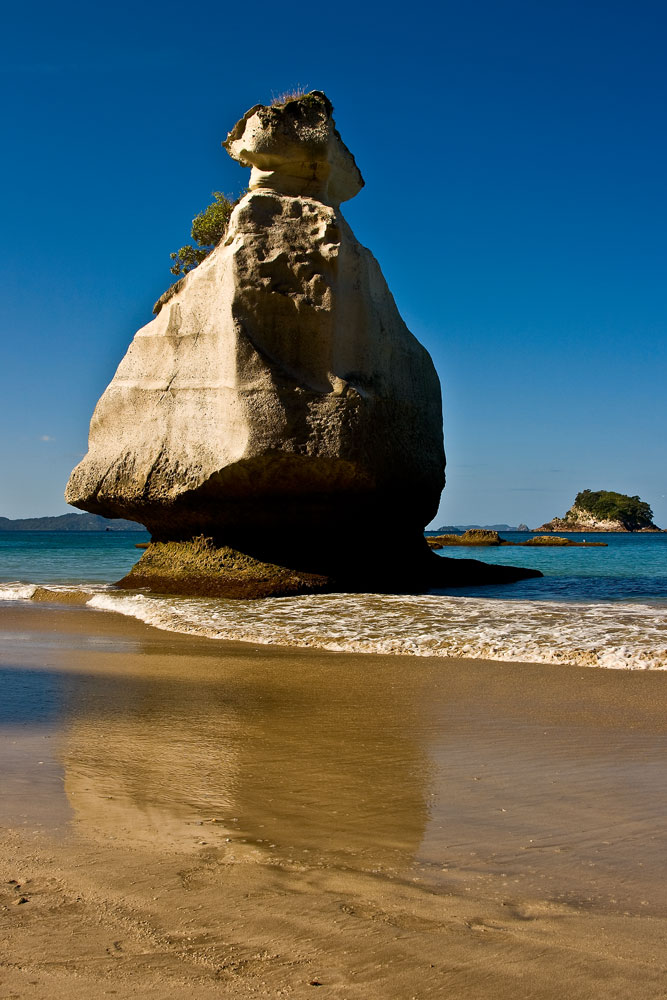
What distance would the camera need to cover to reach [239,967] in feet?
6.46

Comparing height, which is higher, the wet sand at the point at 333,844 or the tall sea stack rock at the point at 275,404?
the tall sea stack rock at the point at 275,404

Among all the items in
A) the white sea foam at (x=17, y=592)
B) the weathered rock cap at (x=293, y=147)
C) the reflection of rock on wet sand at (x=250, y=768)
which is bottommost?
the white sea foam at (x=17, y=592)

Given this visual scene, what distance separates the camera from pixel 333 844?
2820 mm

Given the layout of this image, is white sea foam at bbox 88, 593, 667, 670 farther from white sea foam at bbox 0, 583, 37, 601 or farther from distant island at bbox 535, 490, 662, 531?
distant island at bbox 535, 490, 662, 531

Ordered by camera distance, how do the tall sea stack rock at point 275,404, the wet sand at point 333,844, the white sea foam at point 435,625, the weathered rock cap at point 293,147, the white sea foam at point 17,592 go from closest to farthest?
the wet sand at point 333,844, the white sea foam at point 435,625, the tall sea stack rock at point 275,404, the weathered rock cap at point 293,147, the white sea foam at point 17,592

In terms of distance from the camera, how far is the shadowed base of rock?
12500 millimetres

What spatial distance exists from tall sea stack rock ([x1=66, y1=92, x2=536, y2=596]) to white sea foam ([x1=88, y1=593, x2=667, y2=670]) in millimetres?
1631

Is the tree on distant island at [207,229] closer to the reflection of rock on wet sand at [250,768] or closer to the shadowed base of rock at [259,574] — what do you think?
the shadowed base of rock at [259,574]

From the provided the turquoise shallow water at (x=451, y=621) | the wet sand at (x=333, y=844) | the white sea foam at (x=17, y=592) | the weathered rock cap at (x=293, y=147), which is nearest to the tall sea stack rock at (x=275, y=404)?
the weathered rock cap at (x=293, y=147)

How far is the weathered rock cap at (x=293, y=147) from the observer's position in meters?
12.9

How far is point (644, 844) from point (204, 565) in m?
10.8

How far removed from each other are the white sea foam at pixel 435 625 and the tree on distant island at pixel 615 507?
79786mm

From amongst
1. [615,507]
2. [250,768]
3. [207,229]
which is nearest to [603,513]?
[615,507]

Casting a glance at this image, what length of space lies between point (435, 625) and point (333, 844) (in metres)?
6.00
